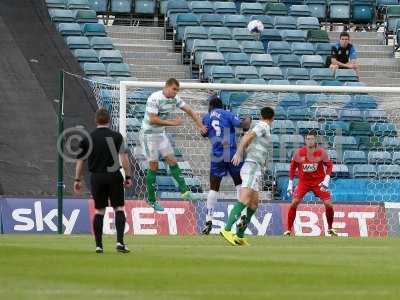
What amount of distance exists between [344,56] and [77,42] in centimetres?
626

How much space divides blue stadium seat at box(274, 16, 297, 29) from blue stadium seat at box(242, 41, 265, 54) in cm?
137

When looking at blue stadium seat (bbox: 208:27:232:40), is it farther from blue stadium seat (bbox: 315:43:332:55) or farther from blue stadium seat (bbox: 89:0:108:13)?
blue stadium seat (bbox: 89:0:108:13)

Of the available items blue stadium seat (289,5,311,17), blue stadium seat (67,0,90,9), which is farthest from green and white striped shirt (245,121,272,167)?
blue stadium seat (289,5,311,17)

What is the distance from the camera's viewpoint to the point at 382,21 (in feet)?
126

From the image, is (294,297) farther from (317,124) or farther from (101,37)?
(101,37)

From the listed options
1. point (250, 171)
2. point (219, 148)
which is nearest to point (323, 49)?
point (219, 148)

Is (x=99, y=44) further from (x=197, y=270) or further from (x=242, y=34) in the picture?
(x=197, y=270)

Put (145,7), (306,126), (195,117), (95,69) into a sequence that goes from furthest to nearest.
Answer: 1. (145,7)
2. (95,69)
3. (306,126)
4. (195,117)

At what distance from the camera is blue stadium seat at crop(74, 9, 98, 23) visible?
34312 millimetres

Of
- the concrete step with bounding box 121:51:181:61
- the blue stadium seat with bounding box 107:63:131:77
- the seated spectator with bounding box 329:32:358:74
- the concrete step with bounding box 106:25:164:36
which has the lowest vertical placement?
the blue stadium seat with bounding box 107:63:131:77

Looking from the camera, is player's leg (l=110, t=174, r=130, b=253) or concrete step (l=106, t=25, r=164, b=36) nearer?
player's leg (l=110, t=174, r=130, b=253)

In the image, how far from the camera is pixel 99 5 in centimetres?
3578

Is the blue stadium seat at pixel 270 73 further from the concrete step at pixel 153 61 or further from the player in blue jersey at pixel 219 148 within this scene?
the player in blue jersey at pixel 219 148

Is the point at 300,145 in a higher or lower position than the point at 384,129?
lower
